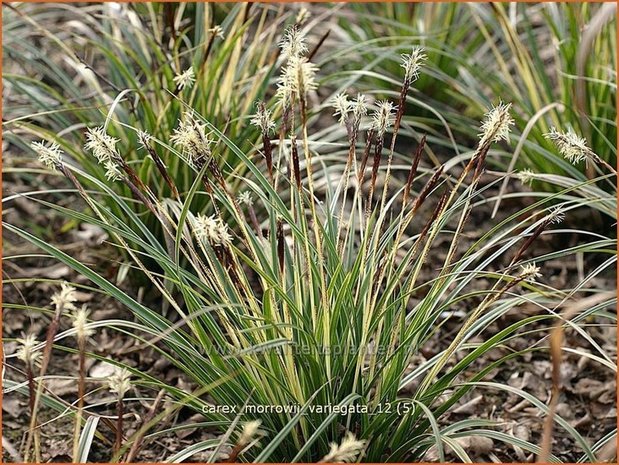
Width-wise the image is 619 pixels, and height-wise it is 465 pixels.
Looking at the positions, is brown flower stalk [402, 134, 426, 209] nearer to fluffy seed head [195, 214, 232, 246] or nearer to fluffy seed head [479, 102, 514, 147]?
fluffy seed head [479, 102, 514, 147]

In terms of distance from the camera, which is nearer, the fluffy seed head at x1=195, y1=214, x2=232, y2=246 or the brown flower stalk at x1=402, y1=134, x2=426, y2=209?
the fluffy seed head at x1=195, y1=214, x2=232, y2=246

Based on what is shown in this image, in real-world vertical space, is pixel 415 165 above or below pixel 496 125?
below

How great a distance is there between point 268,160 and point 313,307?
0.37m

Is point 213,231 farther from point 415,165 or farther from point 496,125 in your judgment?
point 496,125

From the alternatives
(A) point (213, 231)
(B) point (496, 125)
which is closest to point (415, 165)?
(B) point (496, 125)

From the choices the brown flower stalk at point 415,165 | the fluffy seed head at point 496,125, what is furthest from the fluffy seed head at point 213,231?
the fluffy seed head at point 496,125

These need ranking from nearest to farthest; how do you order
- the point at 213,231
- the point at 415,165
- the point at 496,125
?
the point at 213,231, the point at 496,125, the point at 415,165

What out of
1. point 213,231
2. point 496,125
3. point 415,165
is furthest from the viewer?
point 415,165

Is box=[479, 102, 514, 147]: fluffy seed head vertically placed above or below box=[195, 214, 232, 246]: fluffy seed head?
above

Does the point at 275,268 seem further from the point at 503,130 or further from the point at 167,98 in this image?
the point at 167,98

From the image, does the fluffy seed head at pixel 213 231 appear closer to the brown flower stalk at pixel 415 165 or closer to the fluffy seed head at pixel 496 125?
the brown flower stalk at pixel 415 165

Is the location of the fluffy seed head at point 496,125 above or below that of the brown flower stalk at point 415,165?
above

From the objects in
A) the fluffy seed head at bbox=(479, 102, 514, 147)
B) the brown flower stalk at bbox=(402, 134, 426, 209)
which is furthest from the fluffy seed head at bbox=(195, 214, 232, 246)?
the fluffy seed head at bbox=(479, 102, 514, 147)

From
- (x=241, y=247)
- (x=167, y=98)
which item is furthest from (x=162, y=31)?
(x=241, y=247)
